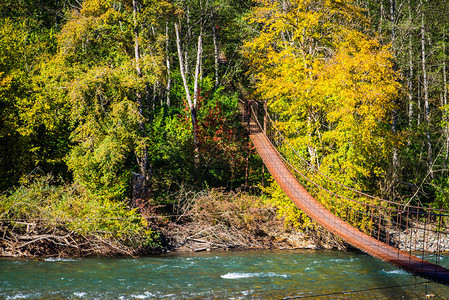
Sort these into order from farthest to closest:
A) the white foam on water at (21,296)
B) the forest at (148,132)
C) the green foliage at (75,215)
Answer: the forest at (148,132) < the green foliage at (75,215) < the white foam on water at (21,296)

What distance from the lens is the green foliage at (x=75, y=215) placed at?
1145cm

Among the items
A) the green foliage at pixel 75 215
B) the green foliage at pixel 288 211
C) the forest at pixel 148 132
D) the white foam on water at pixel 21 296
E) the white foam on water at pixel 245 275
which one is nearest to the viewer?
the white foam on water at pixel 21 296

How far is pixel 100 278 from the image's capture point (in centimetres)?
963

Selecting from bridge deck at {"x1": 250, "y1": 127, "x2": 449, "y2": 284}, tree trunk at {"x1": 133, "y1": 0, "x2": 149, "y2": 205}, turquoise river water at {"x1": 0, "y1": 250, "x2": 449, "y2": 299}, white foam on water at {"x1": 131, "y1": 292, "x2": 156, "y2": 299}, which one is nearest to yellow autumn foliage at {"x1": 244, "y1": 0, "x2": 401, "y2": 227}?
bridge deck at {"x1": 250, "y1": 127, "x2": 449, "y2": 284}

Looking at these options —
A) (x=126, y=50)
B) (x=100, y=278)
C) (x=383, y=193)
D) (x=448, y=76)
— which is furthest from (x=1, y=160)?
(x=448, y=76)

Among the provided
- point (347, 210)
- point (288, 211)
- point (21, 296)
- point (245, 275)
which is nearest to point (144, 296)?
point (21, 296)

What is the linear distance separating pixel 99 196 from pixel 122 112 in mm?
2438

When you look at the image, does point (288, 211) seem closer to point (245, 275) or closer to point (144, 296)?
point (245, 275)

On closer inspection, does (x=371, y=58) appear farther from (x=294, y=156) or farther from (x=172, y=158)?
(x=172, y=158)

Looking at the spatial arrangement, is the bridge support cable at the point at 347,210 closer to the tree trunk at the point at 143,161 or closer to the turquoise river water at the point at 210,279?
the turquoise river water at the point at 210,279

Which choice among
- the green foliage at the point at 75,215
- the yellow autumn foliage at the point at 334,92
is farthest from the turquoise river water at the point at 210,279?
the yellow autumn foliage at the point at 334,92

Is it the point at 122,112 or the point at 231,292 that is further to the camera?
the point at 122,112

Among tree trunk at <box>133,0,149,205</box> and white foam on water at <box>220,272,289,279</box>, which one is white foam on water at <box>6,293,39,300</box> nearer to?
white foam on water at <box>220,272,289,279</box>

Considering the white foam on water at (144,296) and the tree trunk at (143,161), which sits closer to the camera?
the white foam on water at (144,296)
